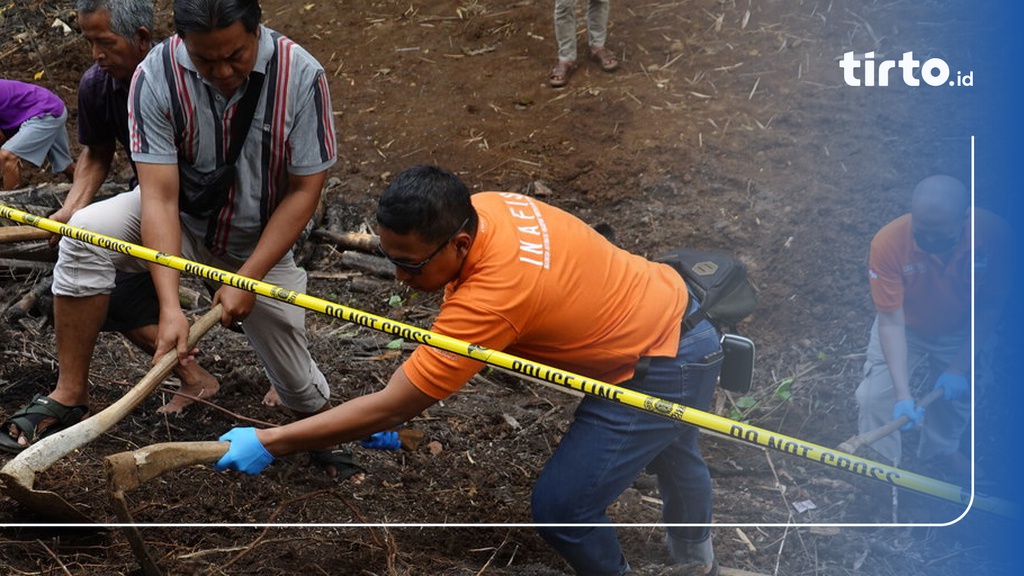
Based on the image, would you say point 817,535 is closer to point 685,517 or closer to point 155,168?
point 685,517

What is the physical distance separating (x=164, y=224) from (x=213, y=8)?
2.58ft

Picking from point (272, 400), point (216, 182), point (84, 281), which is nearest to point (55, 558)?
point (84, 281)

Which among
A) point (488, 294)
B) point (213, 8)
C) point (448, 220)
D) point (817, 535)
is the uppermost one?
point (213, 8)

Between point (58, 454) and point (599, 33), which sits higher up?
point (58, 454)

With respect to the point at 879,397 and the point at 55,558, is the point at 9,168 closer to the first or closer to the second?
the point at 55,558

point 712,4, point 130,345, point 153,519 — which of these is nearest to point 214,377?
point 130,345

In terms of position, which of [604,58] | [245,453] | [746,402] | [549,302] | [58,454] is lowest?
[746,402]

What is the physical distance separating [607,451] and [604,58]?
516 centimetres

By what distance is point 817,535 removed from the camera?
4.43 metres

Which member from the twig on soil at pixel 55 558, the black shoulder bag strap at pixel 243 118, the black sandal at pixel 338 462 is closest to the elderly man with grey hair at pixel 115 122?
the black shoulder bag strap at pixel 243 118

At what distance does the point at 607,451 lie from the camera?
3.35 m

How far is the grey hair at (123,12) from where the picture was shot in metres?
3.69

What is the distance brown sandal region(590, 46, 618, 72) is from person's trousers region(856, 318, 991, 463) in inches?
144

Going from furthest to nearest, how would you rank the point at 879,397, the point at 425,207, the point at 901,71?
1. the point at 901,71
2. the point at 879,397
3. the point at 425,207
